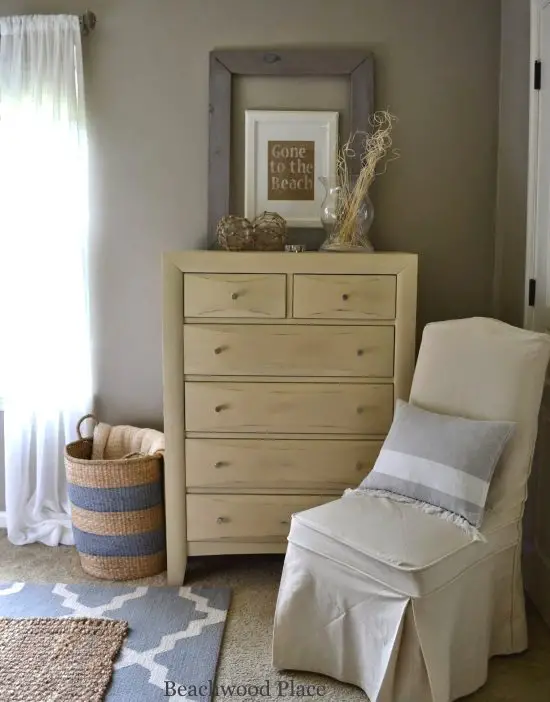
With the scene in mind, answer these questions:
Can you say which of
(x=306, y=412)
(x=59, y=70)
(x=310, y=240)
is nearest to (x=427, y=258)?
(x=310, y=240)

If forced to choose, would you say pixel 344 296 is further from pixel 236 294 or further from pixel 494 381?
pixel 494 381

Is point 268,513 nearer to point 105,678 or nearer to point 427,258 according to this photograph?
point 105,678

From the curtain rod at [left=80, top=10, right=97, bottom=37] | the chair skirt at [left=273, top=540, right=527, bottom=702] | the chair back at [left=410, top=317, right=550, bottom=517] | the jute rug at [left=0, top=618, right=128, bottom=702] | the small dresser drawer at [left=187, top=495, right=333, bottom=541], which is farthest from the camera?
the curtain rod at [left=80, top=10, right=97, bottom=37]

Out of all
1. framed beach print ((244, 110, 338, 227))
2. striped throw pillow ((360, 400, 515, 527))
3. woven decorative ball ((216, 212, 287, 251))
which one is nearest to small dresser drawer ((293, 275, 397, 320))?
woven decorative ball ((216, 212, 287, 251))

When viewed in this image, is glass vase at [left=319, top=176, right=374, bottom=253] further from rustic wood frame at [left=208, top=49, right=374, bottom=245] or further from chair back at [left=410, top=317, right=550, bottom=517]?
chair back at [left=410, top=317, right=550, bottom=517]

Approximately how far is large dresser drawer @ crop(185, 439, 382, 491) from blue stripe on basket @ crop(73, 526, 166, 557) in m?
0.34

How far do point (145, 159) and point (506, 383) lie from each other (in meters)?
1.69

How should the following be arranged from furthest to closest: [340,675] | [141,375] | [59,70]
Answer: [141,375] → [59,70] → [340,675]

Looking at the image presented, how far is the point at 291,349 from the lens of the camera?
8.27 feet

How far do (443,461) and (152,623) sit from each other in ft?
3.60

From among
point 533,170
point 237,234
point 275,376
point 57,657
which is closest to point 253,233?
point 237,234

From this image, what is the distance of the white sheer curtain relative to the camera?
9.49 ft

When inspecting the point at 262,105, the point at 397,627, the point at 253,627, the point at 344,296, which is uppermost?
the point at 262,105

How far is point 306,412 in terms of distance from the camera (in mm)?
2543
